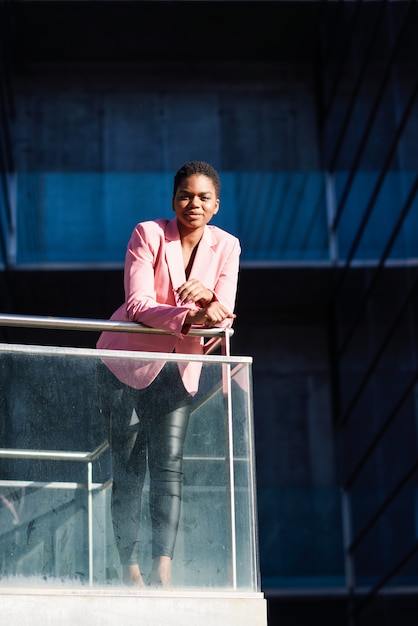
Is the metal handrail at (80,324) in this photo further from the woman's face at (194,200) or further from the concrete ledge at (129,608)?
the concrete ledge at (129,608)

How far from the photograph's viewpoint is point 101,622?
5715 mm

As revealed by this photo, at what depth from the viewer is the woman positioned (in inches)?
233

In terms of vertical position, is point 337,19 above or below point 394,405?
above

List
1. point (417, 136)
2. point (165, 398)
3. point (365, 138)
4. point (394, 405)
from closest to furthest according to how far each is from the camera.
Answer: point (165, 398), point (417, 136), point (394, 405), point (365, 138)

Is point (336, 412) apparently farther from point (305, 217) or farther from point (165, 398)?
point (165, 398)

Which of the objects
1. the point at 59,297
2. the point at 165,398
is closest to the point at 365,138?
the point at 59,297

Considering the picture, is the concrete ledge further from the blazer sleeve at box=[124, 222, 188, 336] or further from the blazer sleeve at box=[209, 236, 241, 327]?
the blazer sleeve at box=[209, 236, 241, 327]

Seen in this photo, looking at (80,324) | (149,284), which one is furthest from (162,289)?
(80,324)

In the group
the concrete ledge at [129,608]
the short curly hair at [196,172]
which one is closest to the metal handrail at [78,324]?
the short curly hair at [196,172]

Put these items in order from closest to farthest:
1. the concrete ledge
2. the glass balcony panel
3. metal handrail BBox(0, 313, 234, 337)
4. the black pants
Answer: the concrete ledge, the glass balcony panel, the black pants, metal handrail BBox(0, 313, 234, 337)

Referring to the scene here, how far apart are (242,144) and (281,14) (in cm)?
204

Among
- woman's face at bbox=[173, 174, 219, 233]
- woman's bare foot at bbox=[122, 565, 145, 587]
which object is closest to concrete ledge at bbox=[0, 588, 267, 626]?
woman's bare foot at bbox=[122, 565, 145, 587]

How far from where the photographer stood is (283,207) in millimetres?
17516

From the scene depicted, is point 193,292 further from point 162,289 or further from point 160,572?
point 160,572
